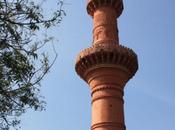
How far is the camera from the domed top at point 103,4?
21344mm

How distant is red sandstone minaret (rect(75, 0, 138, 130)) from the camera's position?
58.9 ft

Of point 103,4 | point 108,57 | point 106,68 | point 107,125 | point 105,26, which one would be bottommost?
point 107,125

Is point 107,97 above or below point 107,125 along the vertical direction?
above

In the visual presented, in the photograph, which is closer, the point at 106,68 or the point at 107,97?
→ the point at 107,97

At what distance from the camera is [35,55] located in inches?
304

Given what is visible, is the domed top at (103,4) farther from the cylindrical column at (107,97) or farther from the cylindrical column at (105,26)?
the cylindrical column at (107,97)

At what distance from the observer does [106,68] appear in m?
19.2

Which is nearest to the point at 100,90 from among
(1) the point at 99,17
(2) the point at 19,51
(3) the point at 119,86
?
(3) the point at 119,86

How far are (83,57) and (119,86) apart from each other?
2.26 meters

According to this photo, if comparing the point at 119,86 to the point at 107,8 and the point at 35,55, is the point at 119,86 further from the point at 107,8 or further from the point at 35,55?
the point at 35,55

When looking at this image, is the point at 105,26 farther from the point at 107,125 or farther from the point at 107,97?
the point at 107,125

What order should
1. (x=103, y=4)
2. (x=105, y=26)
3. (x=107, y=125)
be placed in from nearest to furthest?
(x=107, y=125)
(x=105, y=26)
(x=103, y=4)

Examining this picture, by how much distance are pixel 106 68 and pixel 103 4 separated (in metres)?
3.93

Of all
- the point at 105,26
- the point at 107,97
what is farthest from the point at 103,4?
the point at 107,97
